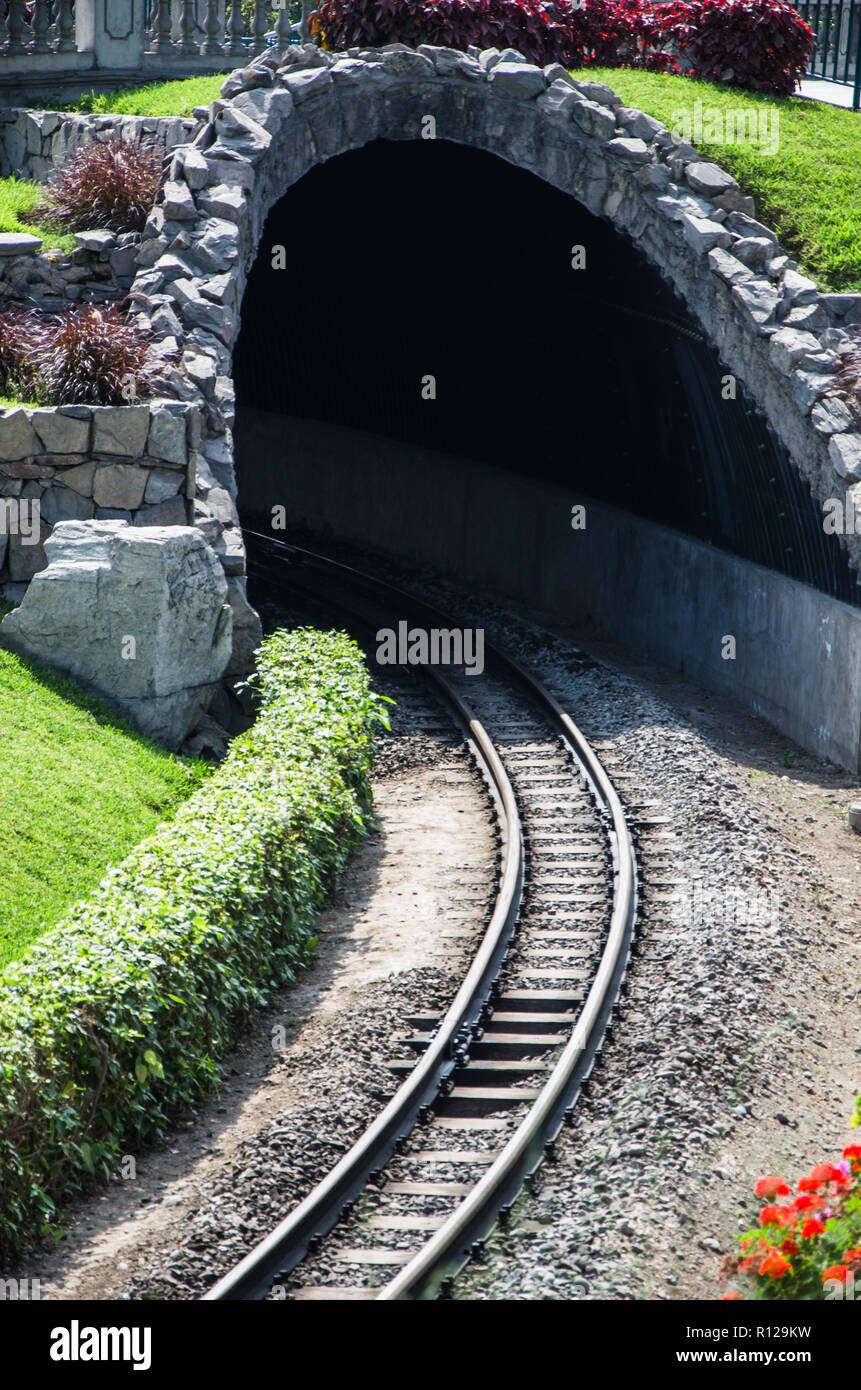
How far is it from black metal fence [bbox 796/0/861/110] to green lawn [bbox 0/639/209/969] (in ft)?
61.9

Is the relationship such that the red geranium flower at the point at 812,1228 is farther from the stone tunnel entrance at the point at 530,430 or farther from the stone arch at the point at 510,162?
the stone arch at the point at 510,162

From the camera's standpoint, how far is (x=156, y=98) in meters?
26.1

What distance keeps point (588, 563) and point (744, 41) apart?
9379 millimetres

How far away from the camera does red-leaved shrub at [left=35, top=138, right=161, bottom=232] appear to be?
21719 millimetres

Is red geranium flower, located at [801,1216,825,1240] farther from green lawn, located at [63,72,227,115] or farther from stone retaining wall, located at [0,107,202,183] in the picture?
green lawn, located at [63,72,227,115]

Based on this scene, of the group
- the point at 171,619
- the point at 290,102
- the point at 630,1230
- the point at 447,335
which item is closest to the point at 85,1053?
the point at 630,1230

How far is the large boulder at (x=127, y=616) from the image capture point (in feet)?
50.5

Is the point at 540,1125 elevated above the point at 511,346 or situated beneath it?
situated beneath

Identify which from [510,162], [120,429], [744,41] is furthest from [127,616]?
[744,41]

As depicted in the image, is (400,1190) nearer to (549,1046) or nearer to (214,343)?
(549,1046)

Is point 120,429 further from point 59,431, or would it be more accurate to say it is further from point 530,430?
point 530,430

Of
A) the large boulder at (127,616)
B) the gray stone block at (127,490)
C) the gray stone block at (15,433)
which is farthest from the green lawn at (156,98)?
the large boulder at (127,616)

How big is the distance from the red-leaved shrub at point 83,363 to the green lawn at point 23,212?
3630mm
